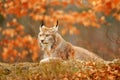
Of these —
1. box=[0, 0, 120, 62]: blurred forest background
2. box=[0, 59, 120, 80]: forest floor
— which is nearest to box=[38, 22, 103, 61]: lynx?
box=[0, 59, 120, 80]: forest floor

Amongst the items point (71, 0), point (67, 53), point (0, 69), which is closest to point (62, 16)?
point (71, 0)

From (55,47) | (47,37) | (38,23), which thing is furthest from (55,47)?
(38,23)

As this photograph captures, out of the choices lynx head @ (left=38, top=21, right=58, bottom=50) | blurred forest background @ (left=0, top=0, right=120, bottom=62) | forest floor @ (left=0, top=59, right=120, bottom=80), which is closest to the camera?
forest floor @ (left=0, top=59, right=120, bottom=80)

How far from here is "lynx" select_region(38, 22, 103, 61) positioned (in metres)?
12.1

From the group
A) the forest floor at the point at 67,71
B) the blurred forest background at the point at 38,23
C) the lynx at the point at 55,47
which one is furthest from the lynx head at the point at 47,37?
the blurred forest background at the point at 38,23

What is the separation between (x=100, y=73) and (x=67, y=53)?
247 cm

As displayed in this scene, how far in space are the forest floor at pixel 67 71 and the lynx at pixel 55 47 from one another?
1.68 meters

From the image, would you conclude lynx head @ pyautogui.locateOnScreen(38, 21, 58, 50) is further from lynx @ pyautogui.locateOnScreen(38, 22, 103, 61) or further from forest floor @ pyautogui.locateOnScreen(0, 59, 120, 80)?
forest floor @ pyautogui.locateOnScreen(0, 59, 120, 80)

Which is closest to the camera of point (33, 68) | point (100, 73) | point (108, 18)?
point (100, 73)

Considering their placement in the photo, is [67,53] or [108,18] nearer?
[67,53]

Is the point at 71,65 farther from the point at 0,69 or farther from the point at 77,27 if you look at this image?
the point at 77,27

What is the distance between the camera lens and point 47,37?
12109 millimetres

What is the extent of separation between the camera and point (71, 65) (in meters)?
A: 10.2

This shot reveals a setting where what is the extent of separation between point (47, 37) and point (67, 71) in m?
2.36
